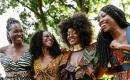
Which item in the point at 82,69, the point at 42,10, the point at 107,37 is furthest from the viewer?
the point at 42,10

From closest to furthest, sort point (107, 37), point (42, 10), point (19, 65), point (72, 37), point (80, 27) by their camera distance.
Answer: point (107, 37), point (72, 37), point (80, 27), point (19, 65), point (42, 10)

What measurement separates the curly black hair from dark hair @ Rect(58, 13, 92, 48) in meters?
0.55

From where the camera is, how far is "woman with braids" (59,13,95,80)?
19.8 feet

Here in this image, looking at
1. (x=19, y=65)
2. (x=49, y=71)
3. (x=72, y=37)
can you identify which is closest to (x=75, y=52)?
(x=72, y=37)

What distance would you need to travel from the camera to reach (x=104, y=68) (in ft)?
18.8

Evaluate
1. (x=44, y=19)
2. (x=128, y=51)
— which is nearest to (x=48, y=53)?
(x=128, y=51)

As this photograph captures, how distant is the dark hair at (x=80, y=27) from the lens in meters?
6.30

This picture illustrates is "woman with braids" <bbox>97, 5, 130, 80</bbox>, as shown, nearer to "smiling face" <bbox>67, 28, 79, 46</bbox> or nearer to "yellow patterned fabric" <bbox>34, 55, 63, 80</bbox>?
"smiling face" <bbox>67, 28, 79, 46</bbox>

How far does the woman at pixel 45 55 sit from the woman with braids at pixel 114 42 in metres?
1.05

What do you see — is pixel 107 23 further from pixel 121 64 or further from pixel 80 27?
pixel 80 27

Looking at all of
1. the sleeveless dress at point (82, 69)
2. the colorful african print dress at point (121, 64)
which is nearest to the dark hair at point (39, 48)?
the sleeveless dress at point (82, 69)

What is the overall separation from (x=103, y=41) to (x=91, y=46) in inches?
21.2

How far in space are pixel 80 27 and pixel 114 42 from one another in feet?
3.53

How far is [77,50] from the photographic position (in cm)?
627
